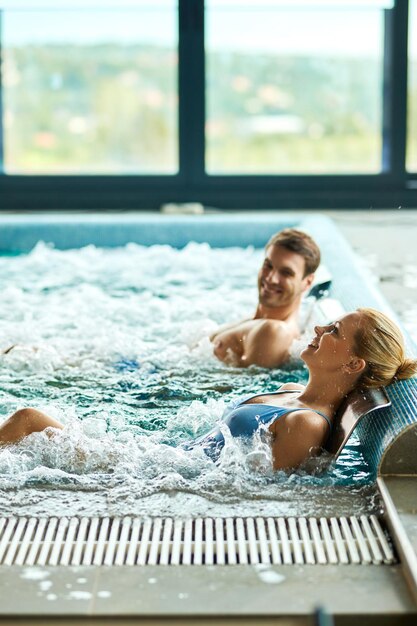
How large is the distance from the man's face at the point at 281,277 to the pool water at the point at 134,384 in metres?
0.20

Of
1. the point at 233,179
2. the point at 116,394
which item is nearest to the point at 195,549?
the point at 116,394

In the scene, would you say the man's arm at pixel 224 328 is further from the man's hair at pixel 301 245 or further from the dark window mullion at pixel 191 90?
the dark window mullion at pixel 191 90

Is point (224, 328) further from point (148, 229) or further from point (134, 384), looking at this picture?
point (148, 229)

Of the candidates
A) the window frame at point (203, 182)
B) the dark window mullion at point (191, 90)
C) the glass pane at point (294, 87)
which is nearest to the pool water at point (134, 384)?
the window frame at point (203, 182)

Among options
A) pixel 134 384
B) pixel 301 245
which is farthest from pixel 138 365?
pixel 301 245

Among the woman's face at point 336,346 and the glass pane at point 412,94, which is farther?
the glass pane at point 412,94

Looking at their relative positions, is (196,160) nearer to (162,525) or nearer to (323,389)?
(323,389)

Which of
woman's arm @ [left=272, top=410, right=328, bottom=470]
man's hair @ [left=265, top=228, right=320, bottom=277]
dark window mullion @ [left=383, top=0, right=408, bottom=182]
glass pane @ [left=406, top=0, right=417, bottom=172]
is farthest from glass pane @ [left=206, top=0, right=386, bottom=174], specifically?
woman's arm @ [left=272, top=410, right=328, bottom=470]

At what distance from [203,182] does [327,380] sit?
5089 millimetres

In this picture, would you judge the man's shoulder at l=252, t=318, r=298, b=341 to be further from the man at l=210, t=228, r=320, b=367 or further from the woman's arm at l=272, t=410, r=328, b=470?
the woman's arm at l=272, t=410, r=328, b=470

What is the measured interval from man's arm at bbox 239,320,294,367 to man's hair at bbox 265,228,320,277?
29 centimetres

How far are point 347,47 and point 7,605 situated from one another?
640 centimetres

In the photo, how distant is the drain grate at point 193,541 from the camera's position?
200 centimetres

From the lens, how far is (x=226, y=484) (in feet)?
7.70
